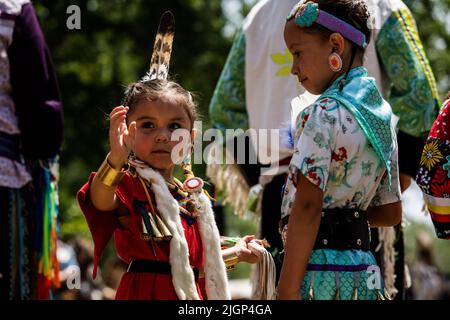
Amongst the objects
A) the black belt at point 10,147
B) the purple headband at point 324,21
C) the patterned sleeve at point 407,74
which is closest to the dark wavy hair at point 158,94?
the purple headband at point 324,21

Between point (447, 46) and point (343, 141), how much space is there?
372 inches

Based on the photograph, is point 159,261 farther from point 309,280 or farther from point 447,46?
point 447,46

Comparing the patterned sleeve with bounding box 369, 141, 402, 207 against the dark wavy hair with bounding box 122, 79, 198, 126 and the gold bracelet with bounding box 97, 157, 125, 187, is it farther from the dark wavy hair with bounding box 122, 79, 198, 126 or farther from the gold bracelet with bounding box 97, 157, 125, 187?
the gold bracelet with bounding box 97, 157, 125, 187

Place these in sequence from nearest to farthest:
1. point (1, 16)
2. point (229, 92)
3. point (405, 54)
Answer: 1. point (1, 16)
2. point (405, 54)
3. point (229, 92)

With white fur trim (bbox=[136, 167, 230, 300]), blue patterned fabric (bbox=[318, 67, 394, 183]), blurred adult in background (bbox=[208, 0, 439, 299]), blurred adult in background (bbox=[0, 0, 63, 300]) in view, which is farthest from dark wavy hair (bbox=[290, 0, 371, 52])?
blurred adult in background (bbox=[0, 0, 63, 300])

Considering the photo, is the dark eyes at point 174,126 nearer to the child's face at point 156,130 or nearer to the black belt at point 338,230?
the child's face at point 156,130

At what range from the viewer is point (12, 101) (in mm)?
3736

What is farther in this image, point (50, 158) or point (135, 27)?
point (135, 27)

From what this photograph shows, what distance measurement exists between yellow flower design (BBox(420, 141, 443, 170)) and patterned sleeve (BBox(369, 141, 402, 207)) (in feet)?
0.42

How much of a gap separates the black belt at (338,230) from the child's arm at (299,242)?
11 cm

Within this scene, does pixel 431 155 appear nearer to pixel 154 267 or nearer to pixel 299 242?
pixel 299 242

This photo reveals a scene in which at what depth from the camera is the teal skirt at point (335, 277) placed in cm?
274

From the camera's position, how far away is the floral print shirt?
8.82 feet

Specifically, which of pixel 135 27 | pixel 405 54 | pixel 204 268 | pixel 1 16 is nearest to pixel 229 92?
pixel 405 54
